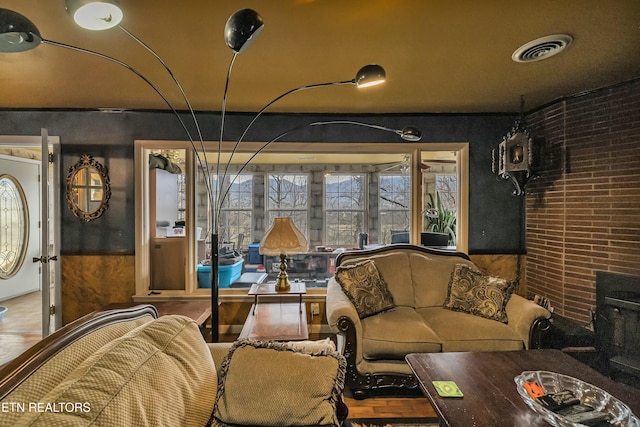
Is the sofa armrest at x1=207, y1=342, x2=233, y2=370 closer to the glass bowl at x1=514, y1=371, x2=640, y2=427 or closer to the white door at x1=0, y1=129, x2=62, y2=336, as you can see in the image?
the glass bowl at x1=514, y1=371, x2=640, y2=427

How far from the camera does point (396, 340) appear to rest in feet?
7.38

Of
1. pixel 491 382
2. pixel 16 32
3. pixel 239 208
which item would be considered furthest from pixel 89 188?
pixel 491 382

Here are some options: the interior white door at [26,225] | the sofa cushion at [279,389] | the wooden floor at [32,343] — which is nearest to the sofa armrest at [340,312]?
the wooden floor at [32,343]

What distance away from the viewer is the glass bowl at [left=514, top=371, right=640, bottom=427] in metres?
1.25

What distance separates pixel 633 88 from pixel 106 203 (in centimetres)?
488

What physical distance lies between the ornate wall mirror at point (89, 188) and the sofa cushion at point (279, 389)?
9.39 ft

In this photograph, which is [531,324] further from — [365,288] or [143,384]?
[143,384]

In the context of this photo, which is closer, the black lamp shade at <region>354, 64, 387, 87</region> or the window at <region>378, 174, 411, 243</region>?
the black lamp shade at <region>354, 64, 387, 87</region>

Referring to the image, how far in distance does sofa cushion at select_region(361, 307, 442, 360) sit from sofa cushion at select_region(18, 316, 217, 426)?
134 cm

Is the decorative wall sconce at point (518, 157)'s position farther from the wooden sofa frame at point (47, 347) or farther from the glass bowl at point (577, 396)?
the wooden sofa frame at point (47, 347)

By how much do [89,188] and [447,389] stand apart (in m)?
3.64

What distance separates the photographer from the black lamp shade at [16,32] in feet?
3.75

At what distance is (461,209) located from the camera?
11.3ft

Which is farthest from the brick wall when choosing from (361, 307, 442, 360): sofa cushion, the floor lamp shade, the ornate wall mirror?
the ornate wall mirror
